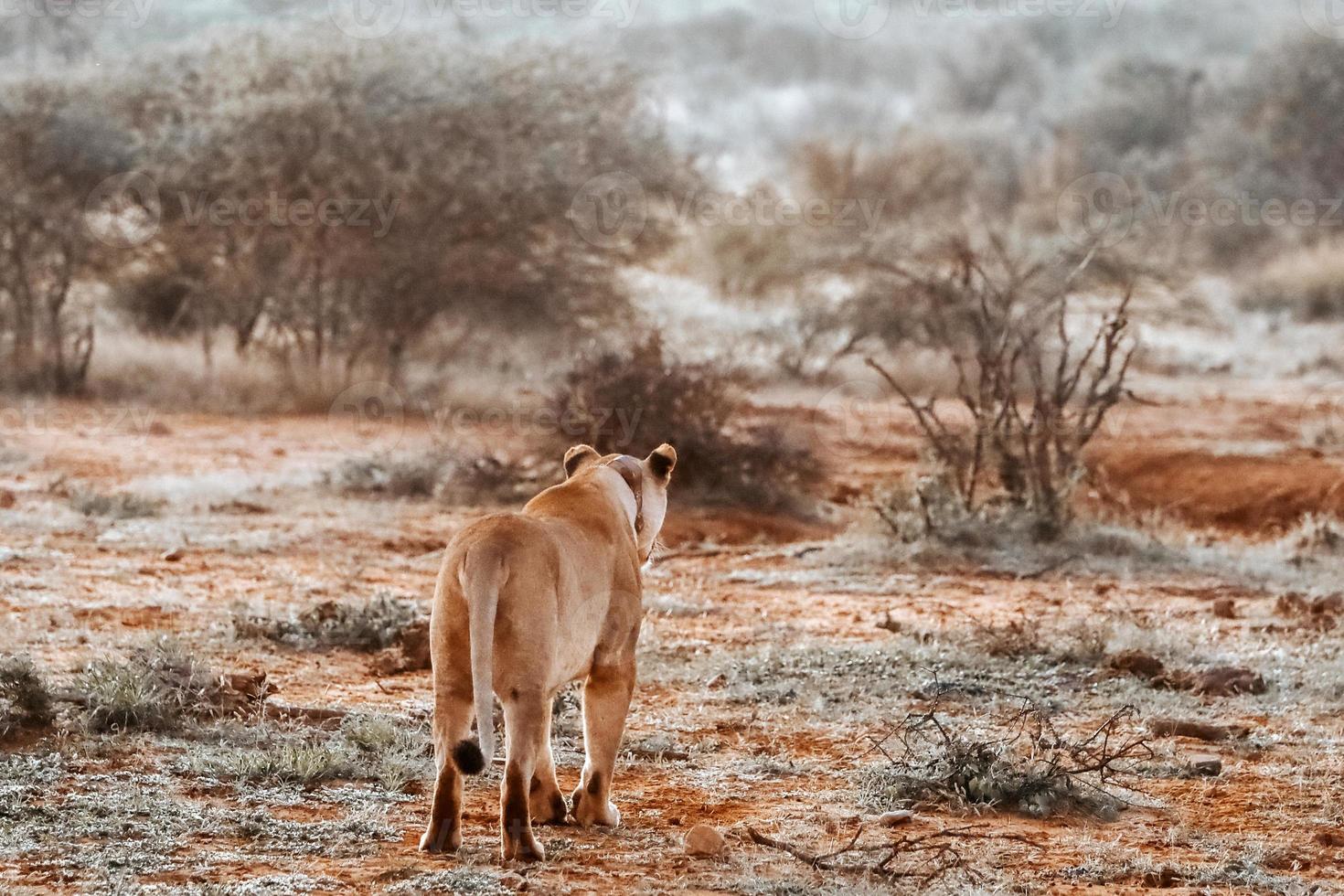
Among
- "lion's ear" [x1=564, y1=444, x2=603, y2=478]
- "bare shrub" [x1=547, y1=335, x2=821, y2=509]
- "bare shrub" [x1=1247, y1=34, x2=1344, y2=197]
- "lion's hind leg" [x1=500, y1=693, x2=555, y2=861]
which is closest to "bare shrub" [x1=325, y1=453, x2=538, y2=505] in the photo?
"bare shrub" [x1=547, y1=335, x2=821, y2=509]

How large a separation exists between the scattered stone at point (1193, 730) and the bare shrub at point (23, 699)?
362 cm

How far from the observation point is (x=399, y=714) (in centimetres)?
579

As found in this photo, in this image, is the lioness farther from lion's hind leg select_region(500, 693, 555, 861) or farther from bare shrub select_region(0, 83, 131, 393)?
bare shrub select_region(0, 83, 131, 393)

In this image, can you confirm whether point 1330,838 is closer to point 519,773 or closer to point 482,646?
point 519,773

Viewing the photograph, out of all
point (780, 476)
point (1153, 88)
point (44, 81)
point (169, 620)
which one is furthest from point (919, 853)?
point (1153, 88)

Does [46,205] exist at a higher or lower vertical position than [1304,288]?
higher

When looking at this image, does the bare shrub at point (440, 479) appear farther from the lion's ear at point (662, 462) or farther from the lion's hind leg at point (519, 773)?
the lion's hind leg at point (519, 773)

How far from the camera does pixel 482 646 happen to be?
13.0 ft

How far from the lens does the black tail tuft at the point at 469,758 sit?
3.94 metres

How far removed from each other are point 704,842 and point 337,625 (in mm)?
3281

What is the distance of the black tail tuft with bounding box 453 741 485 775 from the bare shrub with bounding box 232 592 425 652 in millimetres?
3074

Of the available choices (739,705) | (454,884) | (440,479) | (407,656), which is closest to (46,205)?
(440,479)

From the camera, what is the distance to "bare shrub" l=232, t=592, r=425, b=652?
23.5 feet

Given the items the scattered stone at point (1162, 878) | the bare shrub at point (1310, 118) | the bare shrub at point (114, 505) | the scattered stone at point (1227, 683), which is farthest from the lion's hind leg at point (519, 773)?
the bare shrub at point (1310, 118)
